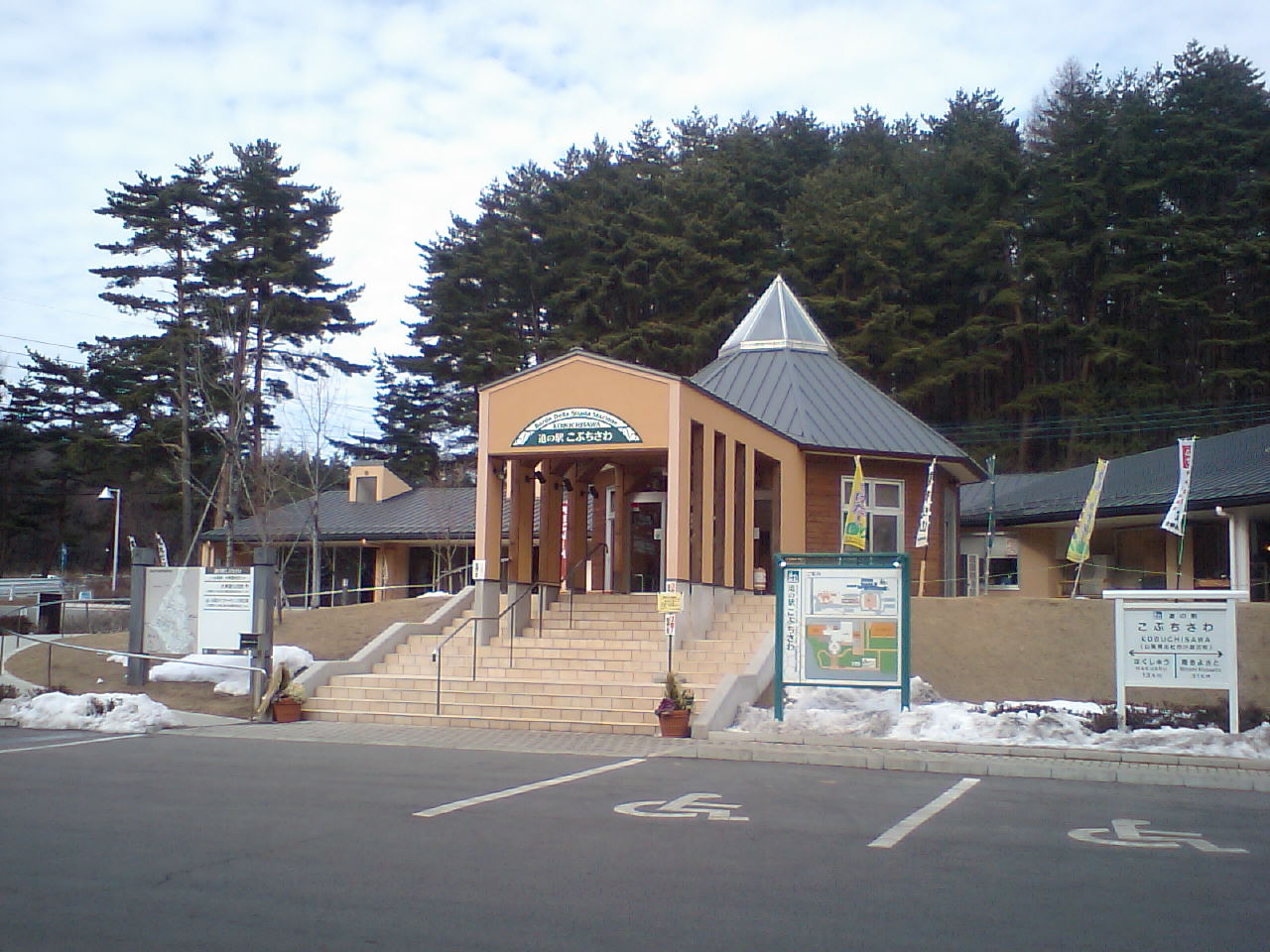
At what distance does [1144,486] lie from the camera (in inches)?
1332

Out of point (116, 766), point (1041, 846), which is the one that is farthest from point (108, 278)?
point (1041, 846)

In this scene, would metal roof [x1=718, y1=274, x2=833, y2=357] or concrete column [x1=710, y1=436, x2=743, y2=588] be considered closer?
concrete column [x1=710, y1=436, x2=743, y2=588]

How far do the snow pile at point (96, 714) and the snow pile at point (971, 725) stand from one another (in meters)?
7.92

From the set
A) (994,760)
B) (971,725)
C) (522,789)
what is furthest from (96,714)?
(994,760)

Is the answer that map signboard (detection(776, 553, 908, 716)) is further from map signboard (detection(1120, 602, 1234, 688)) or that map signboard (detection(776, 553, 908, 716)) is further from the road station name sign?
the road station name sign

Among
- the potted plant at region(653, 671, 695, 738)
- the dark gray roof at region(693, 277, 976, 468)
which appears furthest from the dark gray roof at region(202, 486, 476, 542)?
the potted plant at region(653, 671, 695, 738)

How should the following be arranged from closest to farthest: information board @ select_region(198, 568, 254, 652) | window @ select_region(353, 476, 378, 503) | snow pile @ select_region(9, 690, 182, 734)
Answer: snow pile @ select_region(9, 690, 182, 734)
information board @ select_region(198, 568, 254, 652)
window @ select_region(353, 476, 378, 503)

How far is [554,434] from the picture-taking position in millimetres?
20031

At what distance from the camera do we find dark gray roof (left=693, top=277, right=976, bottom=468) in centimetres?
2612

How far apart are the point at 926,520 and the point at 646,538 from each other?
6.21m

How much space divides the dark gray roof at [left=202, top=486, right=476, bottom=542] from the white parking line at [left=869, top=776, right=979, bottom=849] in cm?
2741

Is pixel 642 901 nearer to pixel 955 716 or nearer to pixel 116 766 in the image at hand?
pixel 116 766

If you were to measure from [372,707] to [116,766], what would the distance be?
19.4 feet

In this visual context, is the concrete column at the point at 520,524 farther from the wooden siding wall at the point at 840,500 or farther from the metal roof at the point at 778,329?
the metal roof at the point at 778,329
